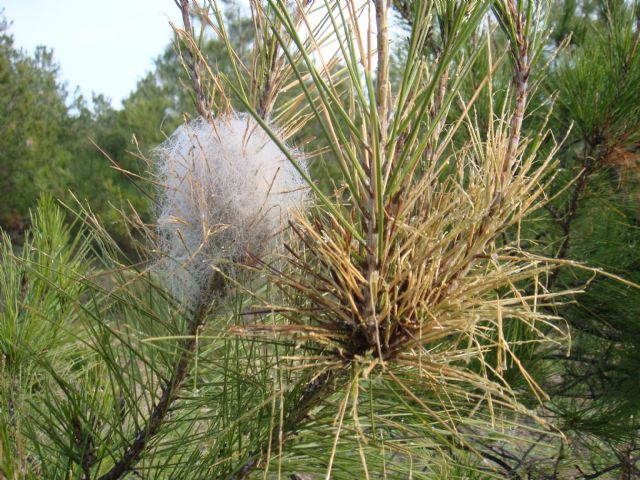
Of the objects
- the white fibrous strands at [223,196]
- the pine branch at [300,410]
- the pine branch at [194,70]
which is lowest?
the pine branch at [300,410]

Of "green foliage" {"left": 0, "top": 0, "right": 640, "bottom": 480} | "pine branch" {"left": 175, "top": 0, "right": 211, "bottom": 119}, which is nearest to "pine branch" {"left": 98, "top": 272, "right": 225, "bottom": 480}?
"green foliage" {"left": 0, "top": 0, "right": 640, "bottom": 480}

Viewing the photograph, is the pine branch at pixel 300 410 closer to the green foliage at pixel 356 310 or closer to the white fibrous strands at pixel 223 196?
the green foliage at pixel 356 310

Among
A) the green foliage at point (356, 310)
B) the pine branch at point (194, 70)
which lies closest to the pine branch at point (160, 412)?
the green foliage at point (356, 310)

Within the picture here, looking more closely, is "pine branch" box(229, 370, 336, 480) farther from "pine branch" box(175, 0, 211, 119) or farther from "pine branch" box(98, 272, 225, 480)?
"pine branch" box(175, 0, 211, 119)

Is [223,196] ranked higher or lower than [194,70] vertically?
lower

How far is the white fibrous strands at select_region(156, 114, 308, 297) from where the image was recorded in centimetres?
45

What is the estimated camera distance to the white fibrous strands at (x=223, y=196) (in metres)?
0.45

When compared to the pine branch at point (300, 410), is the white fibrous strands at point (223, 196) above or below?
above

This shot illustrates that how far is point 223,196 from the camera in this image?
17.6 inches

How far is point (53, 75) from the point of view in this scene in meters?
8.41

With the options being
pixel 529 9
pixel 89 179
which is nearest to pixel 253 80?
pixel 529 9

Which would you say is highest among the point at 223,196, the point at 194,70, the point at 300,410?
the point at 194,70

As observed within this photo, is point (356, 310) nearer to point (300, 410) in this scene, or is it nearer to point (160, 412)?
point (300, 410)

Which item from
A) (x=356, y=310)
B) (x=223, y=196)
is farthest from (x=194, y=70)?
(x=356, y=310)
